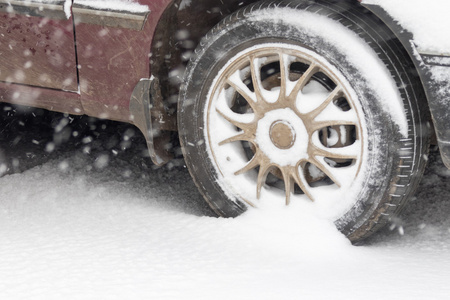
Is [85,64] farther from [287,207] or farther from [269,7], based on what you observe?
[287,207]

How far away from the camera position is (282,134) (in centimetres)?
263

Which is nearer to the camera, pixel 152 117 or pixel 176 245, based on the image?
pixel 176 245

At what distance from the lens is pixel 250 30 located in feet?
8.68

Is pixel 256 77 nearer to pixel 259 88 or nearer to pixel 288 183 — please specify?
pixel 259 88

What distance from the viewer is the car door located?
2898mm

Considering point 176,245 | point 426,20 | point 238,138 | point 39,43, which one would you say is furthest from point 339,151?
point 39,43

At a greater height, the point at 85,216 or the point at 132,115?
the point at 132,115

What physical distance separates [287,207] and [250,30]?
2.32 ft

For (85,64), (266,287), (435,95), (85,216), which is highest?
(435,95)

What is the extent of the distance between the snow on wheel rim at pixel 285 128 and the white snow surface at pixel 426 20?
0.31 meters

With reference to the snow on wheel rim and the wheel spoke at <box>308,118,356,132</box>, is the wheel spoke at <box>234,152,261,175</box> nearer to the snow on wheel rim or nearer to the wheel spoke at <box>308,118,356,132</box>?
the snow on wheel rim

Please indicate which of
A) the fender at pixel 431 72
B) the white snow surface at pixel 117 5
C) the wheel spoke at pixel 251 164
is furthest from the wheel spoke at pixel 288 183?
the white snow surface at pixel 117 5

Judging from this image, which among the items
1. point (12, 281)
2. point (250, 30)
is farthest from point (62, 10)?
point (12, 281)

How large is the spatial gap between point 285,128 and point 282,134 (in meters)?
0.03
